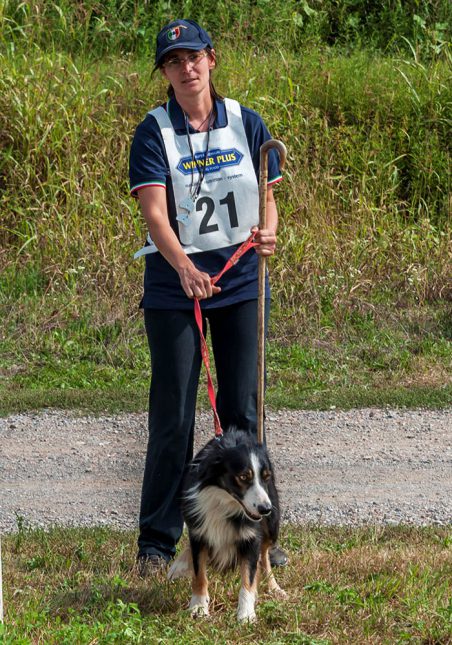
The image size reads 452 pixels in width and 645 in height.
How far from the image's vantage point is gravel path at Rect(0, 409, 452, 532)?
220 inches

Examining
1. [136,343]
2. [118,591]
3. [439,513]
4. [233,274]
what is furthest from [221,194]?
[136,343]

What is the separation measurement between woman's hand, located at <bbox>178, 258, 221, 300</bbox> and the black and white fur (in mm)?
564

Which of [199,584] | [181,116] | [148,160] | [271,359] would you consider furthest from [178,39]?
[271,359]

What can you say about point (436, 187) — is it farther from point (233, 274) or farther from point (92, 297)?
point (233, 274)

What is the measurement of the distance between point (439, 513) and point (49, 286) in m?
4.26

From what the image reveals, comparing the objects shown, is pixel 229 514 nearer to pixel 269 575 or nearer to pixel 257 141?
pixel 269 575

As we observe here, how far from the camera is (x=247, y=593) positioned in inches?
160

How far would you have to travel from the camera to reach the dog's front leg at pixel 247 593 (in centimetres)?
405

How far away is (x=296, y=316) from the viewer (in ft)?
27.5

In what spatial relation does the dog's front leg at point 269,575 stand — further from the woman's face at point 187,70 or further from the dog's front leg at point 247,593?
the woman's face at point 187,70

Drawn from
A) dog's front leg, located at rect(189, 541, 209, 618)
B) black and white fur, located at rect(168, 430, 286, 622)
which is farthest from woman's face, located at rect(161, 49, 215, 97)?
dog's front leg, located at rect(189, 541, 209, 618)

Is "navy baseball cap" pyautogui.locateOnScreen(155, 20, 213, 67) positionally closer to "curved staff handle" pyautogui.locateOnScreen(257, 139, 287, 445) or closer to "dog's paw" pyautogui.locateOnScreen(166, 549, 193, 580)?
"curved staff handle" pyautogui.locateOnScreen(257, 139, 287, 445)

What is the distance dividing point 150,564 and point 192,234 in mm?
1422

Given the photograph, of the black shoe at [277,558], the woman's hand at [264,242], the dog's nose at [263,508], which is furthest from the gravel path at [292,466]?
the woman's hand at [264,242]
